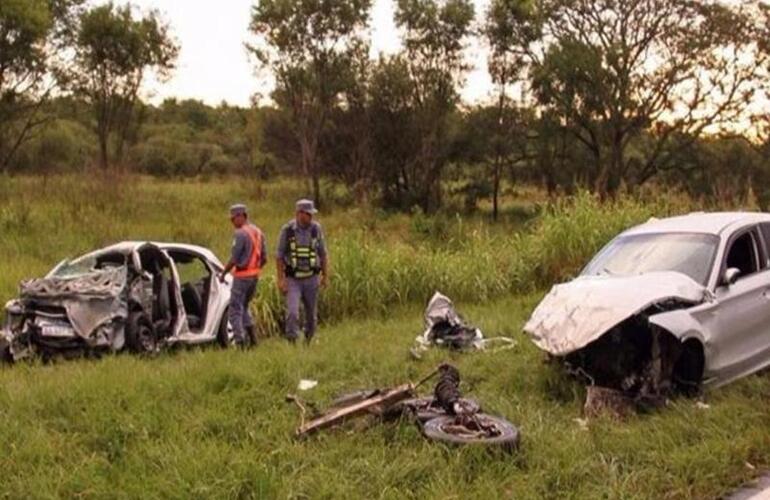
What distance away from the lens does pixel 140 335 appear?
10.3m

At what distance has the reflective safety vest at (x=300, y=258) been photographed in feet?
34.7

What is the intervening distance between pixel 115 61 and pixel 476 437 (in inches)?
911

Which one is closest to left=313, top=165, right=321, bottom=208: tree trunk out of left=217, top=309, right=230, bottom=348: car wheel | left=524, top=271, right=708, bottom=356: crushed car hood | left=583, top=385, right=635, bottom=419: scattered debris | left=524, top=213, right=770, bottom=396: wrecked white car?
left=217, top=309, right=230, bottom=348: car wheel

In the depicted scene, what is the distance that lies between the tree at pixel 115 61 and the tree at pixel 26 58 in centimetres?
76

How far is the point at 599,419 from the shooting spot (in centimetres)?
696

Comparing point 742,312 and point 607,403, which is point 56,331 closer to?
point 607,403

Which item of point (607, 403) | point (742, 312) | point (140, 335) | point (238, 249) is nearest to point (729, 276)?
point (742, 312)

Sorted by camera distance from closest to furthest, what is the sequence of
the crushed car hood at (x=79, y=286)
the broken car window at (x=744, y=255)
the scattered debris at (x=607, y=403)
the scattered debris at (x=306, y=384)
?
the scattered debris at (x=607, y=403), the scattered debris at (x=306, y=384), the broken car window at (x=744, y=255), the crushed car hood at (x=79, y=286)

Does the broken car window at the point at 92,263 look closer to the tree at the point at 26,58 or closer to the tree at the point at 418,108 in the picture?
the tree at the point at 26,58

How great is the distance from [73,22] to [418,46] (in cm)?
1200

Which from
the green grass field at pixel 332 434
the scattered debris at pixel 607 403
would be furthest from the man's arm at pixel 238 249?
the scattered debris at pixel 607 403

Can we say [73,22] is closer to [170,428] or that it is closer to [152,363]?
[152,363]

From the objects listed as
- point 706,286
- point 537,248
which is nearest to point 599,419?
point 706,286

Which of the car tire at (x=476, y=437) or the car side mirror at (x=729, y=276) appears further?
the car side mirror at (x=729, y=276)
